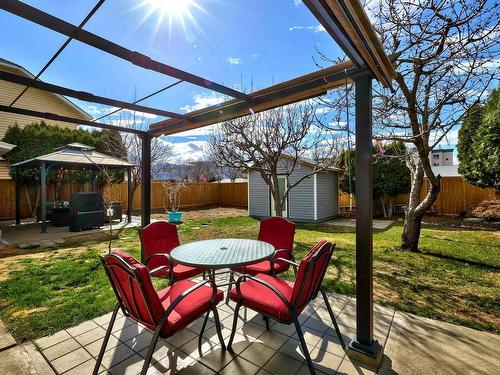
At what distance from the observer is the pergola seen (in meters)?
1.48

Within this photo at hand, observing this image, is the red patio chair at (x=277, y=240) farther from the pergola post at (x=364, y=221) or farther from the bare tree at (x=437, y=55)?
the bare tree at (x=437, y=55)

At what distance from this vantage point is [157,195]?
1484 centimetres

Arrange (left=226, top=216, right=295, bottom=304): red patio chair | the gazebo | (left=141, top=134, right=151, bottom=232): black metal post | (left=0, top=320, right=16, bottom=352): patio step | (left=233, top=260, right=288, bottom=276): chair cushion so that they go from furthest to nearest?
the gazebo, (left=141, top=134, right=151, bottom=232): black metal post, (left=226, top=216, right=295, bottom=304): red patio chair, (left=233, top=260, right=288, bottom=276): chair cushion, (left=0, top=320, right=16, bottom=352): patio step

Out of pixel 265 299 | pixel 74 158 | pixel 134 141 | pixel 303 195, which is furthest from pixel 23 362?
pixel 134 141

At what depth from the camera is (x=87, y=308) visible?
3.01 m

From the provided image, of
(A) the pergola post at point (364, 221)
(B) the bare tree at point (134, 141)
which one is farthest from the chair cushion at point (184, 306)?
(B) the bare tree at point (134, 141)

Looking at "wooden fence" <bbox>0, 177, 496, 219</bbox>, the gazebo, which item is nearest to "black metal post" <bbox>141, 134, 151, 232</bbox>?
the gazebo

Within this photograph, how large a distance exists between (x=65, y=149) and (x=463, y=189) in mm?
15773

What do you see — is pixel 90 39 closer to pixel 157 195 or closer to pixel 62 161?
pixel 62 161

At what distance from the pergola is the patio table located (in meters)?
0.93

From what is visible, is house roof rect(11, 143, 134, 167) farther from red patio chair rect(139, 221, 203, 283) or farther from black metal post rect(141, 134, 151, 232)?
red patio chair rect(139, 221, 203, 283)

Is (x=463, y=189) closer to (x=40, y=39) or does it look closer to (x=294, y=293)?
(x=294, y=293)

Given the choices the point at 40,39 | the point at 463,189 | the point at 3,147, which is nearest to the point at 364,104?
the point at 40,39

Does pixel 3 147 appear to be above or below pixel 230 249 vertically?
above
